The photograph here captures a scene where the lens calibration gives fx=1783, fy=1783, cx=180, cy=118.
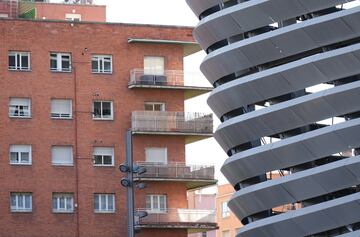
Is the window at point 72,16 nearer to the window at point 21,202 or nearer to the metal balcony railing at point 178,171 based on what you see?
the metal balcony railing at point 178,171

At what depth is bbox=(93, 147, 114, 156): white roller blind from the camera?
8438cm

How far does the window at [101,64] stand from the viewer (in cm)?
8512

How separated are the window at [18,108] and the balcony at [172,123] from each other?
16.8 feet

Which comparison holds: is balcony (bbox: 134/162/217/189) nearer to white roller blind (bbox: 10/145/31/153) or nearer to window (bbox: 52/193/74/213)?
window (bbox: 52/193/74/213)

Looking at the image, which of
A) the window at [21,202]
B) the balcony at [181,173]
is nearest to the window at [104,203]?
the balcony at [181,173]

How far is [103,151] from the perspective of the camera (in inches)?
3324

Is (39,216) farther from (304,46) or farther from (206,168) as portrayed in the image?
(304,46)

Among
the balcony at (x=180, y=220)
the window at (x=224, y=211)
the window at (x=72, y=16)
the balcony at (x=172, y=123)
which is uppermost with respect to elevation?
the window at (x=72, y=16)

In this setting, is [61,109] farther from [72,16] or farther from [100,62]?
[72,16]

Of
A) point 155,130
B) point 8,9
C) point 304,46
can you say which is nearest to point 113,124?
point 155,130

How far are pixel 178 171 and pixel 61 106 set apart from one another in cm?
636

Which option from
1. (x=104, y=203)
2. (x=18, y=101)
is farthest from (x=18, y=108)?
(x=104, y=203)

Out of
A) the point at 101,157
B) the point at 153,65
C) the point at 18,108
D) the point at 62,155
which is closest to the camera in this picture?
the point at 18,108

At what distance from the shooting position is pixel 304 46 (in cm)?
7038
